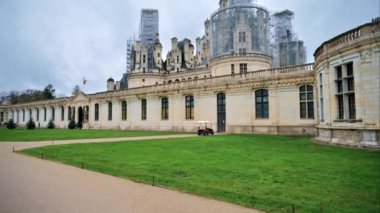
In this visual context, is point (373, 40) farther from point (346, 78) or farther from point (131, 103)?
point (131, 103)

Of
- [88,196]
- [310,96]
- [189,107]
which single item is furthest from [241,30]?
[88,196]

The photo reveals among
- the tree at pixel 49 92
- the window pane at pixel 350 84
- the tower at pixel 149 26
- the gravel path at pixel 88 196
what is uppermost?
the tower at pixel 149 26

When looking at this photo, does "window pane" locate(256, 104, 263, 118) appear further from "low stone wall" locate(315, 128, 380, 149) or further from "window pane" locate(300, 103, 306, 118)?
"low stone wall" locate(315, 128, 380, 149)

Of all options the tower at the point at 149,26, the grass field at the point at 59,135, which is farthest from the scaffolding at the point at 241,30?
the tower at the point at 149,26

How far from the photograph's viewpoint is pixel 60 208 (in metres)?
6.59

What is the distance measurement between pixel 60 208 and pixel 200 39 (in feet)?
272

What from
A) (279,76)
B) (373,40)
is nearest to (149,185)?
(373,40)

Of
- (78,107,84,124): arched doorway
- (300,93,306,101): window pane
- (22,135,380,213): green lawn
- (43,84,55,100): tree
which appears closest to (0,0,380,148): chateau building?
(300,93,306,101): window pane

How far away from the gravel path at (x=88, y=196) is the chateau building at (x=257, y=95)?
12.5 metres

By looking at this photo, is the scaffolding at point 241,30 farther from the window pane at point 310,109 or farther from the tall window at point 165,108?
the window pane at point 310,109

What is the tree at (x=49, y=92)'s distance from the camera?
112 meters

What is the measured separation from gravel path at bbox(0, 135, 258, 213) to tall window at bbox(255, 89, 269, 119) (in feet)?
81.6

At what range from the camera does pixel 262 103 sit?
33.1 meters

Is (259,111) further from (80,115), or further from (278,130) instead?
(80,115)
